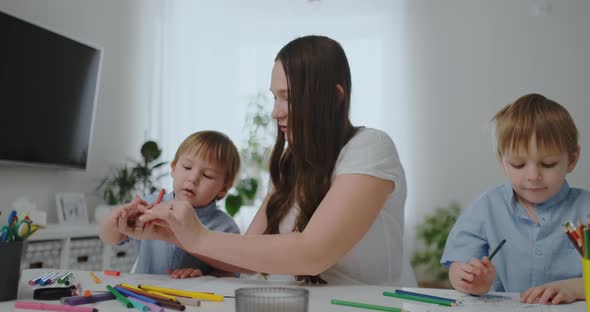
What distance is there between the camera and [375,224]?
1.27 meters

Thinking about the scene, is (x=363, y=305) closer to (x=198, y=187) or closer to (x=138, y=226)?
(x=138, y=226)

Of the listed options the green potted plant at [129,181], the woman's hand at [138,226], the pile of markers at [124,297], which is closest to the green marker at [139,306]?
the pile of markers at [124,297]

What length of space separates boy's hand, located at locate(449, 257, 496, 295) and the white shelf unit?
2.11 metres

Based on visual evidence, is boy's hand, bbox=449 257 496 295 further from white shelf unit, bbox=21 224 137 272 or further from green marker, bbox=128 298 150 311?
white shelf unit, bbox=21 224 137 272

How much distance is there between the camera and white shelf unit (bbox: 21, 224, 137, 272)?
8.80 feet

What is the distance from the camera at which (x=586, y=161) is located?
160 inches

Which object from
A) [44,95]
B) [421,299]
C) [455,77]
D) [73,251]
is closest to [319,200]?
[421,299]

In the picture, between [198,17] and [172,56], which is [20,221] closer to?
[172,56]

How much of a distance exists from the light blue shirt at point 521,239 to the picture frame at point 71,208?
102 inches

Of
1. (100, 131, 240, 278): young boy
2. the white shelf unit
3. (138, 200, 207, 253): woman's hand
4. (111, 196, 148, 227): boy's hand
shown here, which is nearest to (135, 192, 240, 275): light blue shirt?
(100, 131, 240, 278): young boy

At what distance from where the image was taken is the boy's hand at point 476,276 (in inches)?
39.6

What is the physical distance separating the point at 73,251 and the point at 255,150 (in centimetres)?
189

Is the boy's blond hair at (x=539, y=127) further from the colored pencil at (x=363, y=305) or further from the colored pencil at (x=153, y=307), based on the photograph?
the colored pencil at (x=153, y=307)

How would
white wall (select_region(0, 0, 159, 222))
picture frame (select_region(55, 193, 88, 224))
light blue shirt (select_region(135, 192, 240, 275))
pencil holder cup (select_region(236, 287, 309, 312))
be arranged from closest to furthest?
pencil holder cup (select_region(236, 287, 309, 312)), light blue shirt (select_region(135, 192, 240, 275)), white wall (select_region(0, 0, 159, 222)), picture frame (select_region(55, 193, 88, 224))
